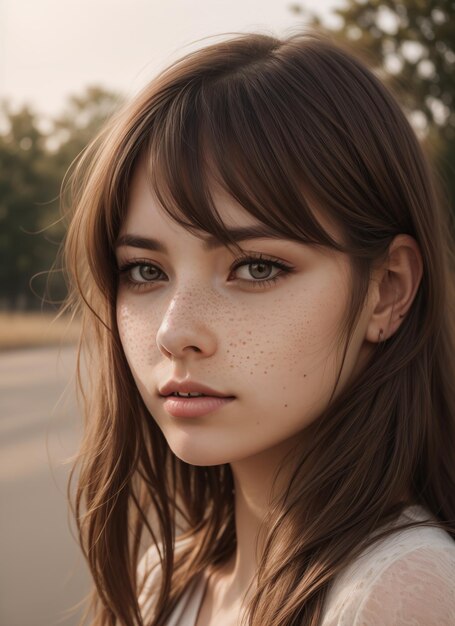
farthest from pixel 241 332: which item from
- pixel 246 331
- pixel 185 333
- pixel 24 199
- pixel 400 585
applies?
pixel 24 199

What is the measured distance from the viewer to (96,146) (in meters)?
2.06

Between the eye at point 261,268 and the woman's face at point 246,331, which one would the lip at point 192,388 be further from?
the eye at point 261,268

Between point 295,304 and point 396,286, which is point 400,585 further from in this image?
point 396,286

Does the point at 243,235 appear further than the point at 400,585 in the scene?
Yes

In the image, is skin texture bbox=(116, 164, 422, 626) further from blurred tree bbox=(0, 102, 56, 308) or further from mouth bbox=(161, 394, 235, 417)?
blurred tree bbox=(0, 102, 56, 308)

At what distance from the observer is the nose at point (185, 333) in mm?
1532

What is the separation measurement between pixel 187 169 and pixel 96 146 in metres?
0.59

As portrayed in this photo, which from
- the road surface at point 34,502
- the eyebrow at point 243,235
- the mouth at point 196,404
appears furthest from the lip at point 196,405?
the road surface at point 34,502

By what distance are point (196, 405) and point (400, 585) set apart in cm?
51

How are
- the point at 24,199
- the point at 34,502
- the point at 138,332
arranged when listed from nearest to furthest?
the point at 138,332
the point at 34,502
the point at 24,199

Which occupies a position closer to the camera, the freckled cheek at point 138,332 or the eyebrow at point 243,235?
the eyebrow at point 243,235

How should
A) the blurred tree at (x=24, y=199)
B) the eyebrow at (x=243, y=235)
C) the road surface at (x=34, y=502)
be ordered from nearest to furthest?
the eyebrow at (x=243, y=235) → the road surface at (x=34, y=502) → the blurred tree at (x=24, y=199)

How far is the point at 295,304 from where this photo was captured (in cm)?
156

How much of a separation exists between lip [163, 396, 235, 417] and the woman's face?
12 mm
